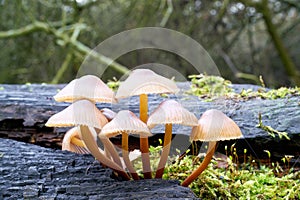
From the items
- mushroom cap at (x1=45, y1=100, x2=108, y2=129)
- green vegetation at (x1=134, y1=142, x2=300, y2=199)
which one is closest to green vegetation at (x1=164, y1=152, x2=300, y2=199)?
green vegetation at (x1=134, y1=142, x2=300, y2=199)

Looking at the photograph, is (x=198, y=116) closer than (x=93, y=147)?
No

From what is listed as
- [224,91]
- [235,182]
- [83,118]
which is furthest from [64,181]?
[224,91]

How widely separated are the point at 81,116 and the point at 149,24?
3.44 metres

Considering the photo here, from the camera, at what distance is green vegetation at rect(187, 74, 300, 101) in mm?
1936

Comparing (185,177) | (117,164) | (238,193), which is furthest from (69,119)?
(238,193)

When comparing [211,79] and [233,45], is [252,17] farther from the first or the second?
[211,79]

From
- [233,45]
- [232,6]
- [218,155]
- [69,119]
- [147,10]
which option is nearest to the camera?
[69,119]

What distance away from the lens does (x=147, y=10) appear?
13.9 feet

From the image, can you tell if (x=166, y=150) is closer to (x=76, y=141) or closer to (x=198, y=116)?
(x=76, y=141)

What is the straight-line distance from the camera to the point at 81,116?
3.76ft

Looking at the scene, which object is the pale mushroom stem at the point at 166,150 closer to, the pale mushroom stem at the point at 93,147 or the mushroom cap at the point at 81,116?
the pale mushroom stem at the point at 93,147

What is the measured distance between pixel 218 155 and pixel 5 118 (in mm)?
1117

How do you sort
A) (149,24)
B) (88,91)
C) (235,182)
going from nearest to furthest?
(88,91) < (235,182) < (149,24)

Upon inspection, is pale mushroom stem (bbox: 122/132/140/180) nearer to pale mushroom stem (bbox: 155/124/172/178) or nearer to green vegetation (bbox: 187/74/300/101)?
pale mushroom stem (bbox: 155/124/172/178)
